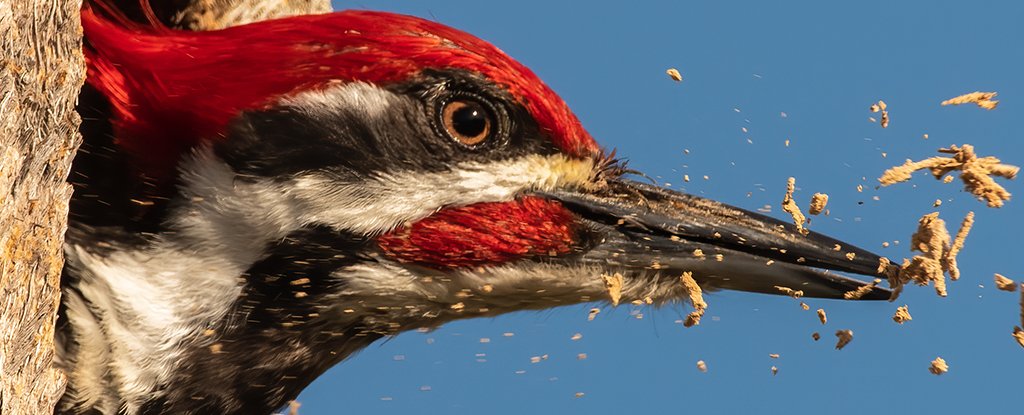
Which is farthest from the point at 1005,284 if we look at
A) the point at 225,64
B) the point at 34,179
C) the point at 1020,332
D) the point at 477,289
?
the point at 34,179

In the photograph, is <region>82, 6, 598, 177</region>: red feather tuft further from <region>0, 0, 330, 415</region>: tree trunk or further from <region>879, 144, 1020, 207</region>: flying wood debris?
<region>879, 144, 1020, 207</region>: flying wood debris

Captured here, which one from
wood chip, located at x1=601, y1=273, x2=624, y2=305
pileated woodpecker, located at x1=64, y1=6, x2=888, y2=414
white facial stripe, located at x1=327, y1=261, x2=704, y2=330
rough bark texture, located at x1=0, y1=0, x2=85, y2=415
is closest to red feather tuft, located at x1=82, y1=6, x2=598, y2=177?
pileated woodpecker, located at x1=64, y1=6, x2=888, y2=414

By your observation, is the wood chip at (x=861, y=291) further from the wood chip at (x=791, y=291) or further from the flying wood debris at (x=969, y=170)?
the flying wood debris at (x=969, y=170)

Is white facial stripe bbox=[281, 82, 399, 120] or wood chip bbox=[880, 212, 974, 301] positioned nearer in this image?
white facial stripe bbox=[281, 82, 399, 120]

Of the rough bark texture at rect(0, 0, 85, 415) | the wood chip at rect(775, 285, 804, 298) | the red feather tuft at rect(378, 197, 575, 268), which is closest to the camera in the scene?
the rough bark texture at rect(0, 0, 85, 415)


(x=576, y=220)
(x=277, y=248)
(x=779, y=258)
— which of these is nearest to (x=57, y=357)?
(x=277, y=248)

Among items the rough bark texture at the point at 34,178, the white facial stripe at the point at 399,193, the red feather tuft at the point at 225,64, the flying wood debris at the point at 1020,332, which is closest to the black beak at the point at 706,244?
the white facial stripe at the point at 399,193

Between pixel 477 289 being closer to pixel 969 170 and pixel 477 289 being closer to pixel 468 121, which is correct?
pixel 468 121
